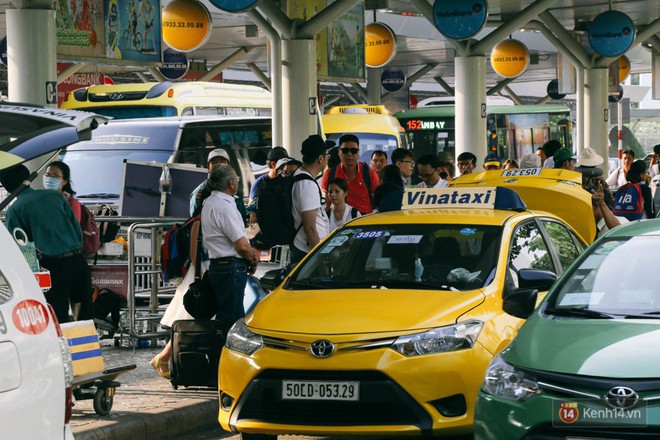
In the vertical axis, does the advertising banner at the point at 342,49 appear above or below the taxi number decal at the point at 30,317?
above

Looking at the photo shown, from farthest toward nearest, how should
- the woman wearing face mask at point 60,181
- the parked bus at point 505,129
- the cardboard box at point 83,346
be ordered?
the parked bus at point 505,129, the woman wearing face mask at point 60,181, the cardboard box at point 83,346

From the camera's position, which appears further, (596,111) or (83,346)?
(596,111)

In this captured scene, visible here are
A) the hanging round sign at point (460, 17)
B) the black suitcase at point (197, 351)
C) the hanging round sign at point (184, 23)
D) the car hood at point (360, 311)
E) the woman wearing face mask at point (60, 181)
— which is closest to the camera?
the car hood at point (360, 311)

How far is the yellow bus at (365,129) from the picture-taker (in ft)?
107

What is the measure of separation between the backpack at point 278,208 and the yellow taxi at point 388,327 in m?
1.96

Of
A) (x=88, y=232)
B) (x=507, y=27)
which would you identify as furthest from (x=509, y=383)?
(x=507, y=27)

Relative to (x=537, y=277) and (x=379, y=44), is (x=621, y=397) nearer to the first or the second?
(x=537, y=277)

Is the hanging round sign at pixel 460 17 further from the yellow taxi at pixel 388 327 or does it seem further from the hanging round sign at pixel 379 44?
the yellow taxi at pixel 388 327

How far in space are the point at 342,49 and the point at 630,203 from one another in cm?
963

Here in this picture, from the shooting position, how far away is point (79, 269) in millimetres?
11344

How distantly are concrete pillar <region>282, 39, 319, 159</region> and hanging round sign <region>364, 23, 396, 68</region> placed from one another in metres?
7.66

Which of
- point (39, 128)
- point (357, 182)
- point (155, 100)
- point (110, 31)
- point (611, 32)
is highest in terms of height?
point (611, 32)

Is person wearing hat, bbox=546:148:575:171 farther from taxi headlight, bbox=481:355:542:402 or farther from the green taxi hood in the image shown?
taxi headlight, bbox=481:355:542:402

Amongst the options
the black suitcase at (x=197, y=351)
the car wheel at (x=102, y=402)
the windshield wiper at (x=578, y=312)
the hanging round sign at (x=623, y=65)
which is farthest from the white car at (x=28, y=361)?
the hanging round sign at (x=623, y=65)
